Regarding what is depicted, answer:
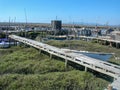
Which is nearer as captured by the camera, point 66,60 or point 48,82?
point 48,82

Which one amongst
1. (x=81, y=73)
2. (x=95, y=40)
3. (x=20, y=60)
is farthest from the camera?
(x=95, y=40)

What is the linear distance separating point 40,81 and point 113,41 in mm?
25433

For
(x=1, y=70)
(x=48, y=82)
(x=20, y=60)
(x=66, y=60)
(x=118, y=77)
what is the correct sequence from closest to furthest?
(x=118, y=77)
(x=48, y=82)
(x=1, y=70)
(x=66, y=60)
(x=20, y=60)

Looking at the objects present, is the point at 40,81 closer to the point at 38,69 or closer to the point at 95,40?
the point at 38,69

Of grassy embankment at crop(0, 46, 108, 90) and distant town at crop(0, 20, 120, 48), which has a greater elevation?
distant town at crop(0, 20, 120, 48)

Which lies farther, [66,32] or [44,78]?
[66,32]

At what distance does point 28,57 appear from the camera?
2566cm

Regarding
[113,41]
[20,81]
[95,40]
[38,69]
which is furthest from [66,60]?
[95,40]

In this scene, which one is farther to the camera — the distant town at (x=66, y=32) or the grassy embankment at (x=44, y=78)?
the distant town at (x=66, y=32)

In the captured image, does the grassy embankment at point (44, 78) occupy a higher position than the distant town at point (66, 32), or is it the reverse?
the distant town at point (66, 32)

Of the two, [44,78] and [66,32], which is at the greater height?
A: [66,32]

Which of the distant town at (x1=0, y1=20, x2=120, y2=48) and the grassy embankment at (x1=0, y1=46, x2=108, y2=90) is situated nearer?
the grassy embankment at (x1=0, y1=46, x2=108, y2=90)

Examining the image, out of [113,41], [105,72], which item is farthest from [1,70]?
[113,41]

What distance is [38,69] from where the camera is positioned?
68.2ft
